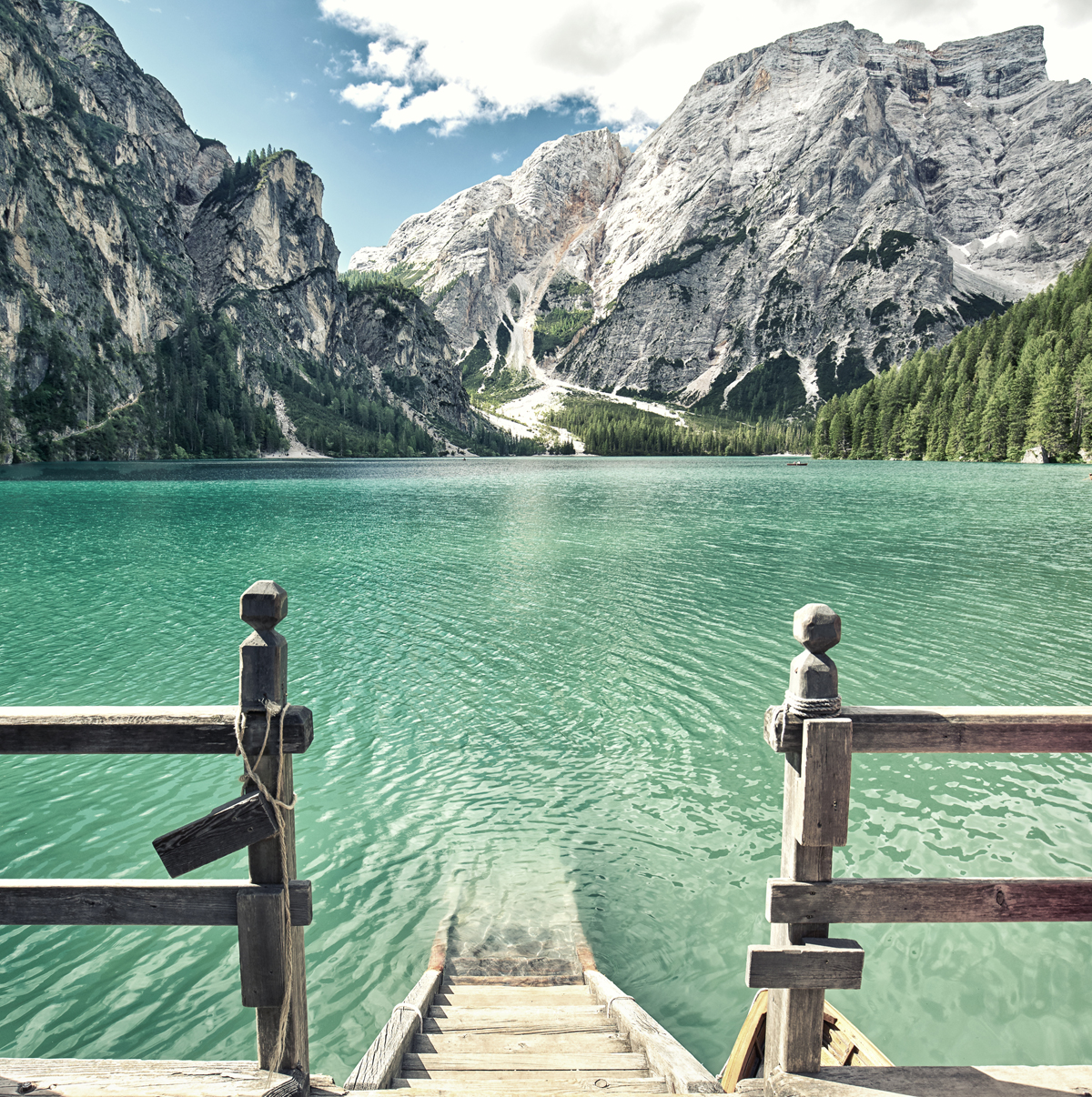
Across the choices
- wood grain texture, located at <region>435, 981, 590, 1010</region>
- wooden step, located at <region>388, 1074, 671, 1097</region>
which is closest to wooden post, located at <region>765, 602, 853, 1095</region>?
wooden step, located at <region>388, 1074, 671, 1097</region>

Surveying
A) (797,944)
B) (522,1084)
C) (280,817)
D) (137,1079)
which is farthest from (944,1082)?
(137,1079)

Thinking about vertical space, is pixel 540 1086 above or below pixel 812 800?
below

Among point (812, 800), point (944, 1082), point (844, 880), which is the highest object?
point (812, 800)

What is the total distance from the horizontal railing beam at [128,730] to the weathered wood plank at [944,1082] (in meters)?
3.81

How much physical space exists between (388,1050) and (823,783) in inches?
148

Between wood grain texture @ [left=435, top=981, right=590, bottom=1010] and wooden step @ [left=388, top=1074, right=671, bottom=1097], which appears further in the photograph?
wood grain texture @ [left=435, top=981, right=590, bottom=1010]

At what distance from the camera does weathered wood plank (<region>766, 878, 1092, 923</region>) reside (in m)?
4.00

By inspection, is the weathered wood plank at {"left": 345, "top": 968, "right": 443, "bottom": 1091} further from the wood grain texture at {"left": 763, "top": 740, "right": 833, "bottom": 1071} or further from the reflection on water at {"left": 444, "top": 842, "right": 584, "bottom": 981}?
the wood grain texture at {"left": 763, "top": 740, "right": 833, "bottom": 1071}

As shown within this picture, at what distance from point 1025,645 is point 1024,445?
129m

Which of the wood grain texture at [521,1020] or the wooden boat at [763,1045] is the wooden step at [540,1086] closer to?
the wood grain texture at [521,1020]

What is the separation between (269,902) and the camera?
398 centimetres

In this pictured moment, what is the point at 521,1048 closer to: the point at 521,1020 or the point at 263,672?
the point at 521,1020

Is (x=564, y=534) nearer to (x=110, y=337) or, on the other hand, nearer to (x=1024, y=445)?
(x=1024, y=445)

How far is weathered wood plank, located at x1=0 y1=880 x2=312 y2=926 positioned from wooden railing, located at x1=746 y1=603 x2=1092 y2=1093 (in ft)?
10.2
